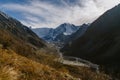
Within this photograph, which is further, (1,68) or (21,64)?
(21,64)

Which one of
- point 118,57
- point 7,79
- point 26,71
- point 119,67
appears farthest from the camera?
point 118,57

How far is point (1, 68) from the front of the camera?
9766 millimetres

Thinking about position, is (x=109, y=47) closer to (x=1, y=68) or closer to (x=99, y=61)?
(x=99, y=61)

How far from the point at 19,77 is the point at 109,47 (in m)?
177

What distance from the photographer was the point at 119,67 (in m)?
139

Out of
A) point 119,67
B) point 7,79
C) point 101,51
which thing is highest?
point 101,51

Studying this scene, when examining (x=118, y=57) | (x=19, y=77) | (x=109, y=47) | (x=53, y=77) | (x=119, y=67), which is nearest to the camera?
(x=19, y=77)

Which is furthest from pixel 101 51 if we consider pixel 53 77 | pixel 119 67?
pixel 53 77

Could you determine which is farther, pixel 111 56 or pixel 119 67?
pixel 111 56

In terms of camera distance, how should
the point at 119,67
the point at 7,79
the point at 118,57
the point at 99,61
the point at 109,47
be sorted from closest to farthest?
1. the point at 7,79
2. the point at 119,67
3. the point at 118,57
4. the point at 99,61
5. the point at 109,47

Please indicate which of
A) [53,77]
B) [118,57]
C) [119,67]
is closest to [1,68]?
[53,77]

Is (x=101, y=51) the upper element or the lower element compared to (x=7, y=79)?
upper

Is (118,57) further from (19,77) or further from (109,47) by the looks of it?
(19,77)

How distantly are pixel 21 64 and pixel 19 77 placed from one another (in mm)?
1857
